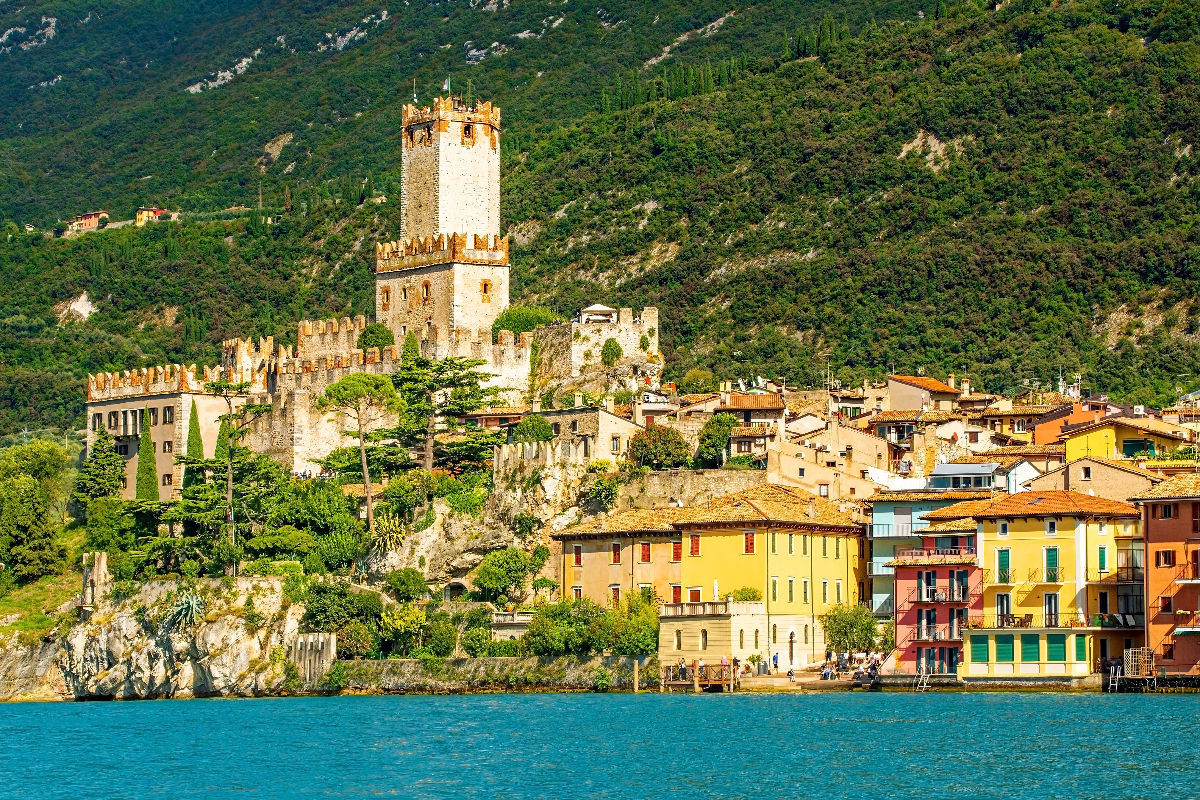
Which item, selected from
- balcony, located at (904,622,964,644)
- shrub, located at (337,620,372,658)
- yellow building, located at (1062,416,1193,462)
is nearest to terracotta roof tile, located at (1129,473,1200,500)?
balcony, located at (904,622,964,644)

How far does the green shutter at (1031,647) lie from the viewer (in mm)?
74438

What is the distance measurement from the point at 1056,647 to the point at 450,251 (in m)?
37.9

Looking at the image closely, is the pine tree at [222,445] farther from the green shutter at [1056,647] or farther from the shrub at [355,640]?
the green shutter at [1056,647]

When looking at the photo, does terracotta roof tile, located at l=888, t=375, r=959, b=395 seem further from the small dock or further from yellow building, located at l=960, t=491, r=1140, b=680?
the small dock

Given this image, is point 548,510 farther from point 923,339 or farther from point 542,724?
point 923,339

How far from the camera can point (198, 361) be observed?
145 meters

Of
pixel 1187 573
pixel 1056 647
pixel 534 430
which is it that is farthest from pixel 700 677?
pixel 1187 573

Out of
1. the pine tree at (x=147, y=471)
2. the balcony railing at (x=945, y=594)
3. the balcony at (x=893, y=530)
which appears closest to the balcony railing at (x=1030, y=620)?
the balcony railing at (x=945, y=594)

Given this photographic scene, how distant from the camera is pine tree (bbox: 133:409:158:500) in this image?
99.0 m

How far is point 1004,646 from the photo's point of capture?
75.2 metres

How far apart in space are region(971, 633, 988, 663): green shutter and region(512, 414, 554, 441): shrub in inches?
809

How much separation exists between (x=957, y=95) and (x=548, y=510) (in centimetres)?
7546

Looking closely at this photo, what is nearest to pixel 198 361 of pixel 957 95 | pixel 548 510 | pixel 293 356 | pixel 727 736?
pixel 293 356

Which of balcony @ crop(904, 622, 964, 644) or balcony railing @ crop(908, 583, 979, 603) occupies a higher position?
balcony railing @ crop(908, 583, 979, 603)
